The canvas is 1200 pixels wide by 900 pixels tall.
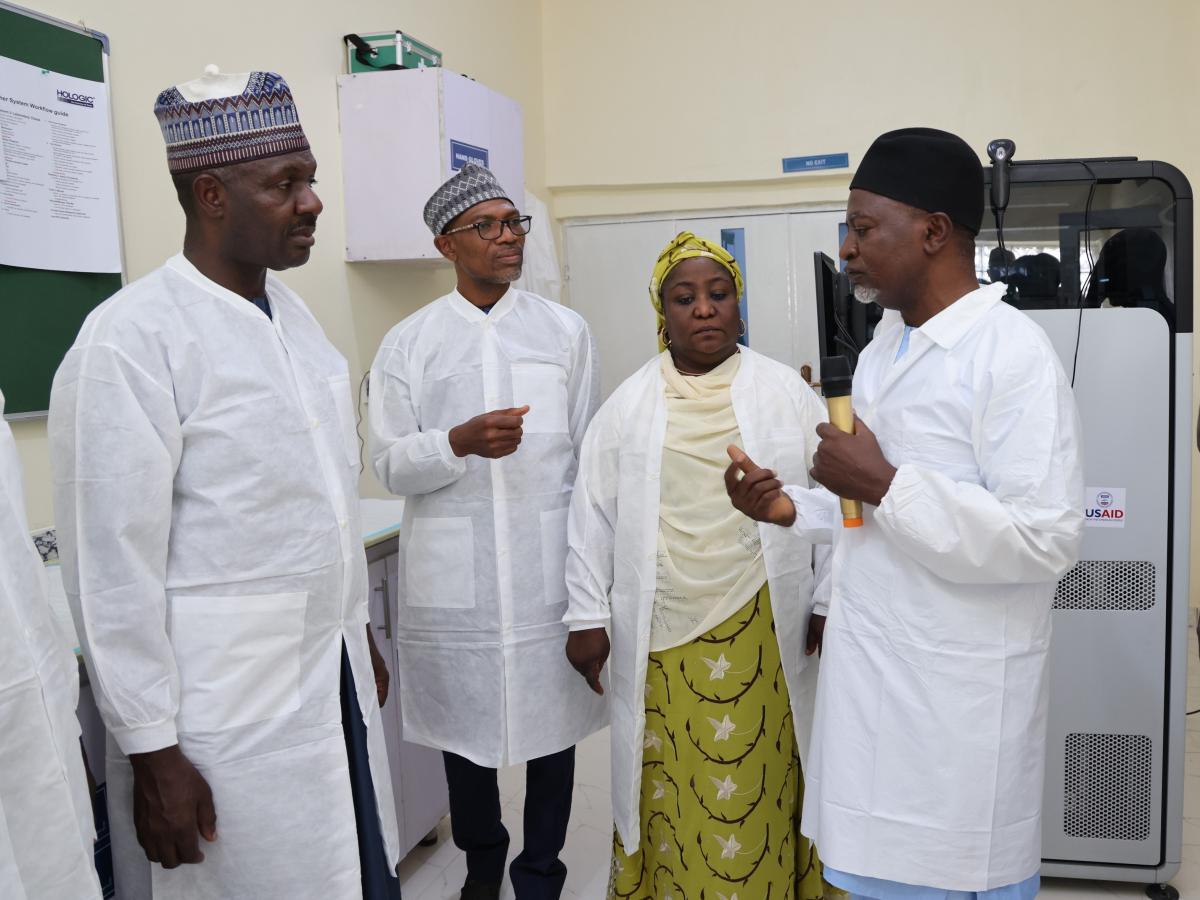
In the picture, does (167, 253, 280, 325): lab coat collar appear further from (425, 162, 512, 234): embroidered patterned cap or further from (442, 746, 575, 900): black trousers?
(442, 746, 575, 900): black trousers

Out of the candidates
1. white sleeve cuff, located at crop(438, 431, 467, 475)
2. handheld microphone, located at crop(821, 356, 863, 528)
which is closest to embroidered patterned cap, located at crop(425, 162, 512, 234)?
white sleeve cuff, located at crop(438, 431, 467, 475)

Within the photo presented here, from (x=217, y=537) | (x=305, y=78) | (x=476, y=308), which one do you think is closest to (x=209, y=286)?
(x=217, y=537)

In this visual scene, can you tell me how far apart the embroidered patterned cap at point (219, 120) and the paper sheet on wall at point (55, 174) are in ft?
2.41

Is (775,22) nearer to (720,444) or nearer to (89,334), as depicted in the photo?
(720,444)

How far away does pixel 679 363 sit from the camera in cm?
210

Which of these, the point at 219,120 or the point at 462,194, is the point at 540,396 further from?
the point at 219,120

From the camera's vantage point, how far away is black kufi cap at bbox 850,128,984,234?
1.45 m

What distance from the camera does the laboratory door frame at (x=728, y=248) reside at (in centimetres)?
487

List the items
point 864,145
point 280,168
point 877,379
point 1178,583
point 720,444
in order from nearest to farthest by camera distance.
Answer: point 280,168 < point 877,379 < point 720,444 < point 1178,583 < point 864,145

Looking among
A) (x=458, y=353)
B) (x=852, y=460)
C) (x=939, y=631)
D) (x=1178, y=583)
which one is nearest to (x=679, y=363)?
(x=458, y=353)

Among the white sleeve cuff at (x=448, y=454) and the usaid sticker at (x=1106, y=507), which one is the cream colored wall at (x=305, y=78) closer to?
the white sleeve cuff at (x=448, y=454)

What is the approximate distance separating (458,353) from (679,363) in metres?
0.50

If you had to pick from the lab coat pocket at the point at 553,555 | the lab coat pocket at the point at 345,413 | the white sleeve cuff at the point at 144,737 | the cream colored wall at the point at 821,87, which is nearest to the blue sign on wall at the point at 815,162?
the cream colored wall at the point at 821,87

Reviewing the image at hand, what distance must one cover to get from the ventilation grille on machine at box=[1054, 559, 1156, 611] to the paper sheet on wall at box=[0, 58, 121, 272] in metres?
2.38
